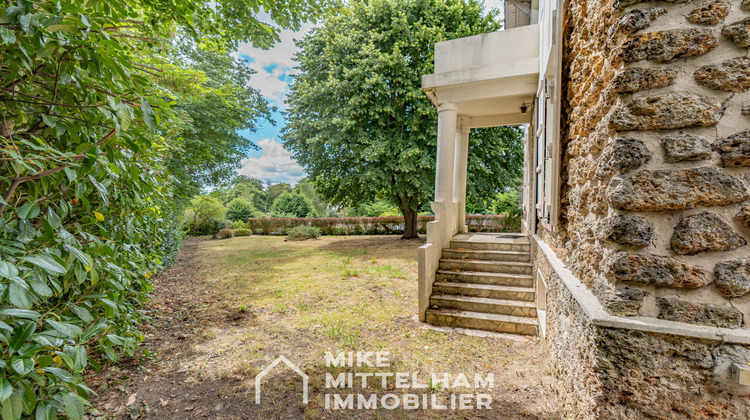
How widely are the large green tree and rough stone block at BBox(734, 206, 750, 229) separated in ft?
28.3

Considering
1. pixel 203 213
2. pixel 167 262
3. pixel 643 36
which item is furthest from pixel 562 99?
pixel 203 213

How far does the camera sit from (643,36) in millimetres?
1478

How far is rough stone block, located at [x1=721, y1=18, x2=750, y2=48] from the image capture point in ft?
4.45

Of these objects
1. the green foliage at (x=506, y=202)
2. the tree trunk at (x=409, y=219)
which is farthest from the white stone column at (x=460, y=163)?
the green foliage at (x=506, y=202)

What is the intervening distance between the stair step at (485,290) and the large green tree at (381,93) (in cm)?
559

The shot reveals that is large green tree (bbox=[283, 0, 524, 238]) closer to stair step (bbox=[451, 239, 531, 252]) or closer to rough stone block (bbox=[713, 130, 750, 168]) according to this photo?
stair step (bbox=[451, 239, 531, 252])

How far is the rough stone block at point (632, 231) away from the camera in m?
1.48

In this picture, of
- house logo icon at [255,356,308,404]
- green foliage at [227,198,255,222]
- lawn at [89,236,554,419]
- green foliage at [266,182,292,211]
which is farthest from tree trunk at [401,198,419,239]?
green foliage at [266,182,292,211]

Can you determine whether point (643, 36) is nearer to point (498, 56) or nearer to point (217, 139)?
point (498, 56)

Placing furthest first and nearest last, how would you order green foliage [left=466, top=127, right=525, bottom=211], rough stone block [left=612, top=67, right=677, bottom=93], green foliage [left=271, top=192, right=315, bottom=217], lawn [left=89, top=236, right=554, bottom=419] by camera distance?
1. green foliage [left=271, top=192, right=315, bottom=217]
2. green foliage [left=466, top=127, right=525, bottom=211]
3. lawn [left=89, top=236, right=554, bottom=419]
4. rough stone block [left=612, top=67, right=677, bottom=93]

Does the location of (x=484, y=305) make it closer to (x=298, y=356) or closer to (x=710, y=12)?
(x=298, y=356)

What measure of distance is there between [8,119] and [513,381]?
4.08 metres

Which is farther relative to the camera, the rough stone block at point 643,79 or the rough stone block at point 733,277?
the rough stone block at point 643,79

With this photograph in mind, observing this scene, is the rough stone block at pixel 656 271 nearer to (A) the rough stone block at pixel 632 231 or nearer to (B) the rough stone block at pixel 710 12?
(A) the rough stone block at pixel 632 231
